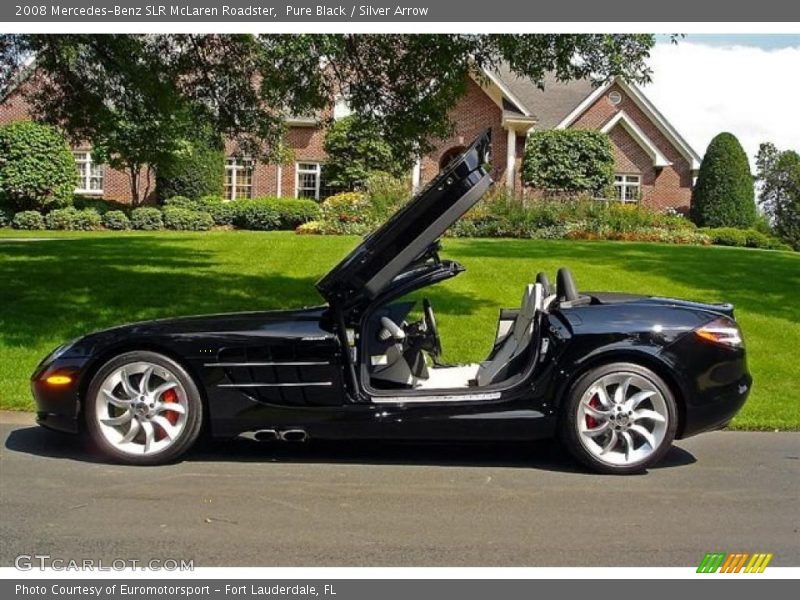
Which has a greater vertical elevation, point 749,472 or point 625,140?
point 625,140

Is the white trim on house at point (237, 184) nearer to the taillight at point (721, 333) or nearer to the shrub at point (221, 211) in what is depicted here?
the shrub at point (221, 211)

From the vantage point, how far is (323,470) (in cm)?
529

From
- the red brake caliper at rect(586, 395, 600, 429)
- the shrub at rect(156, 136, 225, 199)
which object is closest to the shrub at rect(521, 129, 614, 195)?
the shrub at rect(156, 136, 225, 199)

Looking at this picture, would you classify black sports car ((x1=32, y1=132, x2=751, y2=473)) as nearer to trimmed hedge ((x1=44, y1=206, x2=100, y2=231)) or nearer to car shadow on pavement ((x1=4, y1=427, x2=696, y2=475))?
car shadow on pavement ((x1=4, y1=427, x2=696, y2=475))

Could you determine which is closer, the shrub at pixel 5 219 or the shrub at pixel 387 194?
the shrub at pixel 387 194

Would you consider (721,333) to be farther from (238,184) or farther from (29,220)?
(238,184)

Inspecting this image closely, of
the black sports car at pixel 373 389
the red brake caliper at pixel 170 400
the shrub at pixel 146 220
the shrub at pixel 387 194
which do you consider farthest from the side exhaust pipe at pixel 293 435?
the shrub at pixel 146 220

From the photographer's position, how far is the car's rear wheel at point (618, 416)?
517cm

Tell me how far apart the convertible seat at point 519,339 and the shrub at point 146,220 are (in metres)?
20.6

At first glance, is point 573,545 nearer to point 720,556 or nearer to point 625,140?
point 720,556

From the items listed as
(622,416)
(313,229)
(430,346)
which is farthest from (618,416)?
(313,229)

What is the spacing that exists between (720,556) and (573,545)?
664 mm

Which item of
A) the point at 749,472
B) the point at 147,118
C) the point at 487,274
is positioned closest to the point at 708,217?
the point at 487,274

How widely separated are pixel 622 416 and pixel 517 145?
94.0ft
